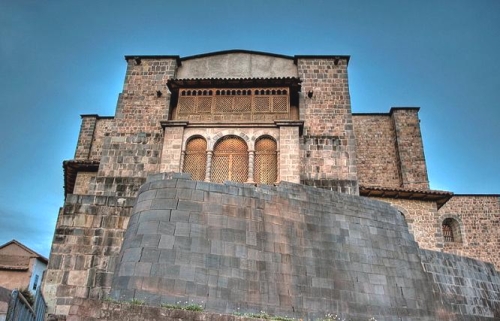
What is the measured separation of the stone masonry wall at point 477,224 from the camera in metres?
26.1

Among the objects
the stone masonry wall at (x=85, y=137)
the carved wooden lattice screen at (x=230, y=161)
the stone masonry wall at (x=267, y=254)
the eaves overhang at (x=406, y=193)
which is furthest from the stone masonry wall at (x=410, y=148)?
the stone masonry wall at (x=85, y=137)

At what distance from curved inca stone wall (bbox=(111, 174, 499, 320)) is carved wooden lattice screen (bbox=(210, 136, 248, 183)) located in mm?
5002

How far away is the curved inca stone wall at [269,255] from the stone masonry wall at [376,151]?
1182cm

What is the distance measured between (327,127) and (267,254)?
9762 mm

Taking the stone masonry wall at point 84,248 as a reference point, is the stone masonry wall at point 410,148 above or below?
above

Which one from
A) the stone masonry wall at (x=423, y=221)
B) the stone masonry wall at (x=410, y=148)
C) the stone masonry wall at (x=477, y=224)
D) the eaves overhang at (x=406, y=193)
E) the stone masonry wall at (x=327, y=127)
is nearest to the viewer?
the stone masonry wall at (x=327, y=127)

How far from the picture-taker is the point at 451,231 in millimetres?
27203

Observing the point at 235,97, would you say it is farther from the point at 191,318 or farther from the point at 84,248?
the point at 191,318

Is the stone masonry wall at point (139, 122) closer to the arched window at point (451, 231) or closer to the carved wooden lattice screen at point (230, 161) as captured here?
the carved wooden lattice screen at point (230, 161)

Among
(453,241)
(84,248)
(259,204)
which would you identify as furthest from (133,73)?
(453,241)

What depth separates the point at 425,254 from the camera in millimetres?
12984

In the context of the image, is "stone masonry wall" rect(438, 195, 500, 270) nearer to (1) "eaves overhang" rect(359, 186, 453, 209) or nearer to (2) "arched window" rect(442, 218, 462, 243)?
(2) "arched window" rect(442, 218, 462, 243)

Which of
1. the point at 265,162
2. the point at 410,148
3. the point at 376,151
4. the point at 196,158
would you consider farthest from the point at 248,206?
the point at 410,148

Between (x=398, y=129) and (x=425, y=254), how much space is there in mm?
13761
